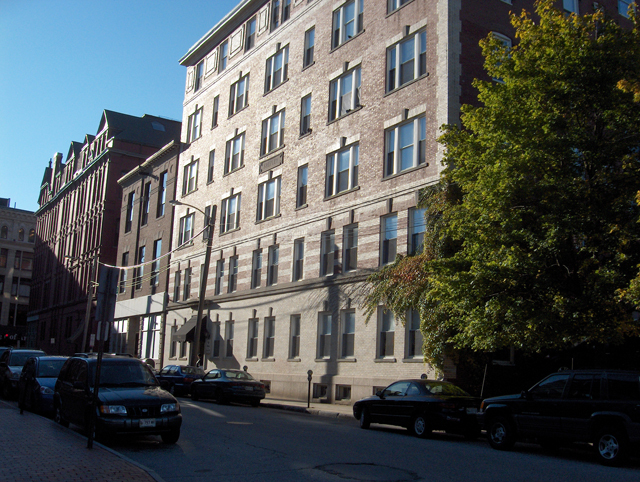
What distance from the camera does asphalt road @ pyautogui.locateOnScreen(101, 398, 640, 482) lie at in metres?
9.59

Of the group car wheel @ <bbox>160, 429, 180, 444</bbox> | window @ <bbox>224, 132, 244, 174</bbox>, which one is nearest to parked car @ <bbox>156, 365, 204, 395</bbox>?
window @ <bbox>224, 132, 244, 174</bbox>

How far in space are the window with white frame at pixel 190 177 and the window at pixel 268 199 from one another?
8743mm

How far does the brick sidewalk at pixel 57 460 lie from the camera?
8461mm

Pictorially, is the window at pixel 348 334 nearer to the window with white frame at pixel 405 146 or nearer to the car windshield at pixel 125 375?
the window with white frame at pixel 405 146

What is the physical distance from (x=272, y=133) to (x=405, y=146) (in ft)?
36.1

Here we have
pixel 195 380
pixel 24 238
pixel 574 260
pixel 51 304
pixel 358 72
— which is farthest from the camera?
pixel 24 238

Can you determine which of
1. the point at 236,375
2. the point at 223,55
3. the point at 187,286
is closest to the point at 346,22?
the point at 223,55

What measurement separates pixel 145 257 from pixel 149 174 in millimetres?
6490

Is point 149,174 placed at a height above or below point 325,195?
above

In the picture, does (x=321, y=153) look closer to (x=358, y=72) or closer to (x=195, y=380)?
(x=358, y=72)

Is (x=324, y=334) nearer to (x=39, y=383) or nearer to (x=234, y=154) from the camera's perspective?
(x=39, y=383)

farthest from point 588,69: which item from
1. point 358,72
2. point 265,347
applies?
point 265,347

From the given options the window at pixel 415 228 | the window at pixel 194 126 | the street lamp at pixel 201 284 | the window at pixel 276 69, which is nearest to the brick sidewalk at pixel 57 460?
the window at pixel 415 228

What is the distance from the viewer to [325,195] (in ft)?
95.9
